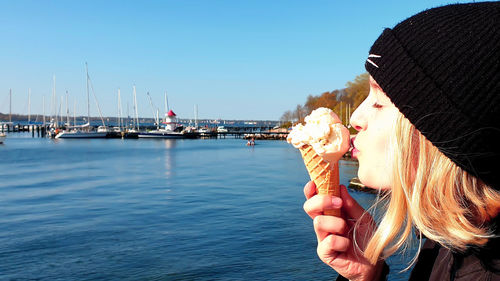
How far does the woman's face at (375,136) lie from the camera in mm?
1613

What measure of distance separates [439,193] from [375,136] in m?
0.32

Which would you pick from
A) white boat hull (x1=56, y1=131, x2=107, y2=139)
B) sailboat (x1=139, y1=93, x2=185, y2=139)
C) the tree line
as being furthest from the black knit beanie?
white boat hull (x1=56, y1=131, x2=107, y2=139)

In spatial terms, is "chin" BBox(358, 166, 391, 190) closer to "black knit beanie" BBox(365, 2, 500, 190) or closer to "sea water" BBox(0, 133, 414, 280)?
"black knit beanie" BBox(365, 2, 500, 190)

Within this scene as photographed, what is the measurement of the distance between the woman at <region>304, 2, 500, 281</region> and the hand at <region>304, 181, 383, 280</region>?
0.17 m

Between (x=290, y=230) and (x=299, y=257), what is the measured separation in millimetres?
2864

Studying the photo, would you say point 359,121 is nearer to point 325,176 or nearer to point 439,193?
point 439,193

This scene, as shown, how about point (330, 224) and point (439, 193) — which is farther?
point (330, 224)

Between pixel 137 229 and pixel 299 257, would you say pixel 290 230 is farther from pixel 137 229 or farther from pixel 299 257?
pixel 137 229

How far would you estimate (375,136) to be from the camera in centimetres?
165

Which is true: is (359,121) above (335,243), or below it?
above

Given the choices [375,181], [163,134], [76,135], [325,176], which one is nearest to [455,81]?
[375,181]

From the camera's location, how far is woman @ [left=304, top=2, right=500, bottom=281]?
1.36m

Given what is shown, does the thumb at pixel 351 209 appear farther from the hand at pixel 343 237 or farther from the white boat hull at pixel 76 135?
the white boat hull at pixel 76 135

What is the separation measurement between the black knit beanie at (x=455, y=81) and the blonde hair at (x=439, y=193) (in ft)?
0.23
